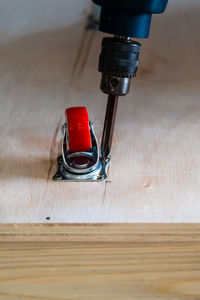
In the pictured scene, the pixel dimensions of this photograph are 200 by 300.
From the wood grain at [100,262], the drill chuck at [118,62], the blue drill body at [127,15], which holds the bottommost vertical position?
the wood grain at [100,262]

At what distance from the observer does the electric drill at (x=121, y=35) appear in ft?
1.95

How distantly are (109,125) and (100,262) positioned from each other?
0.23 m

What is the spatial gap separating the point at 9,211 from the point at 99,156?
0.18 meters

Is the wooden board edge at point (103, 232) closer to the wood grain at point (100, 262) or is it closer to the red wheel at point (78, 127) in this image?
the wood grain at point (100, 262)

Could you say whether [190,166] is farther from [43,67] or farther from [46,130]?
[43,67]

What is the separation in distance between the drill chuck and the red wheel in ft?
0.20

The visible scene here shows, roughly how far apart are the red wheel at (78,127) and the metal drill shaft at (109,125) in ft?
0.19

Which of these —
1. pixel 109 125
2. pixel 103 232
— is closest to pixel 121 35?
pixel 109 125

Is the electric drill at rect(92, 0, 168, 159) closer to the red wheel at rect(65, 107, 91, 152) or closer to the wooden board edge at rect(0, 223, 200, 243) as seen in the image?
the red wheel at rect(65, 107, 91, 152)

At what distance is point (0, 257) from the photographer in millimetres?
524

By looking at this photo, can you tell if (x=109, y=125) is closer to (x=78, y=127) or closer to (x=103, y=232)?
(x=78, y=127)

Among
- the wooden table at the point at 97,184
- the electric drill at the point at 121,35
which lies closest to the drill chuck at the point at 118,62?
the electric drill at the point at 121,35

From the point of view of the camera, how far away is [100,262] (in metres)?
0.52

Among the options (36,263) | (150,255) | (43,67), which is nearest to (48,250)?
(36,263)
